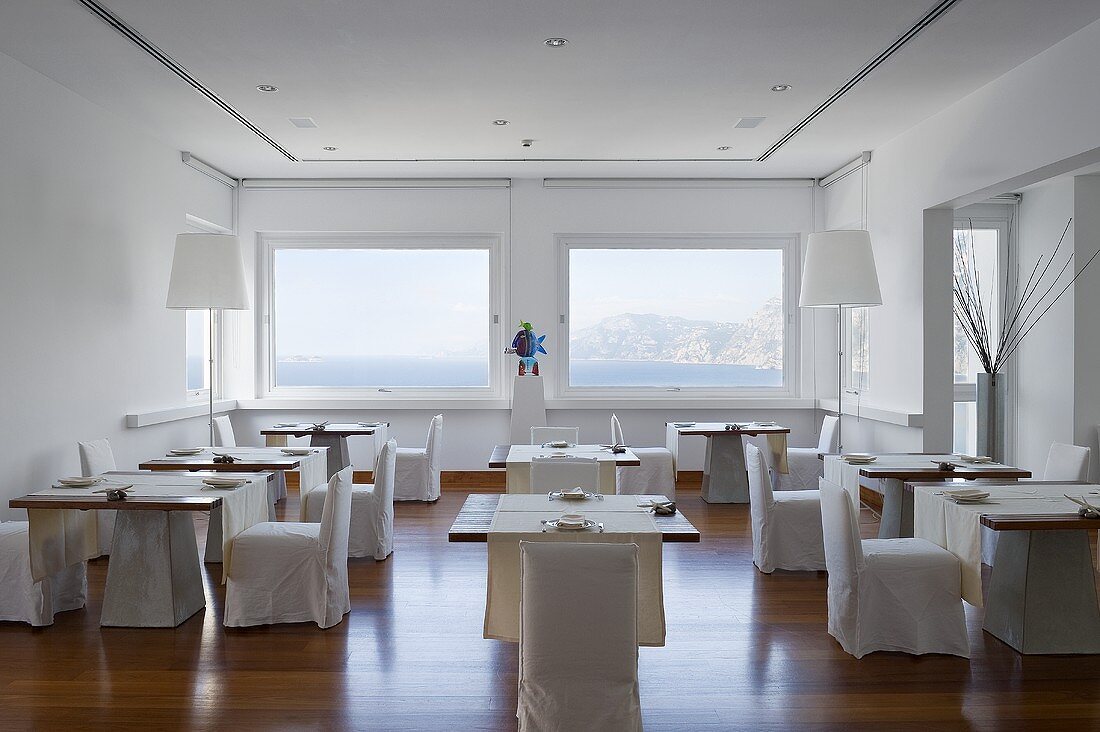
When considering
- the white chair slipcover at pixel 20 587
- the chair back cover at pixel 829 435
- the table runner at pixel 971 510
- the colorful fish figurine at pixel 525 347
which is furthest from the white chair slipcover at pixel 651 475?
the white chair slipcover at pixel 20 587

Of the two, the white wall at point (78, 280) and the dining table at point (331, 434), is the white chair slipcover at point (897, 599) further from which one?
the white wall at point (78, 280)

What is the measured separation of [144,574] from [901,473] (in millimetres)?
4173

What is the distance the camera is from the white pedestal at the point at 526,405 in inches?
326

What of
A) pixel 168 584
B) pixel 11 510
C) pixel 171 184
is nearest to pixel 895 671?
pixel 168 584

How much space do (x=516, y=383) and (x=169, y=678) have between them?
5022 millimetres

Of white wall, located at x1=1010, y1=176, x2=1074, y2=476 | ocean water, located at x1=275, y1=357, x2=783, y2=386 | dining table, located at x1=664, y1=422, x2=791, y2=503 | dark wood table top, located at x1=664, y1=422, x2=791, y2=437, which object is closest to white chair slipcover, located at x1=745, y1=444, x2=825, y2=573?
dark wood table top, located at x1=664, y1=422, x2=791, y2=437

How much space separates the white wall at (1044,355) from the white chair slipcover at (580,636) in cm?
563

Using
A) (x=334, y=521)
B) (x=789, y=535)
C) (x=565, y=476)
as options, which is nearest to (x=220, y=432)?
(x=334, y=521)

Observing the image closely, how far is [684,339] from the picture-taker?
9031mm

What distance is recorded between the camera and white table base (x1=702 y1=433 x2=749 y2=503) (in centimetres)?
769

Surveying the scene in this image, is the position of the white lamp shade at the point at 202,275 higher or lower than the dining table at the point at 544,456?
higher

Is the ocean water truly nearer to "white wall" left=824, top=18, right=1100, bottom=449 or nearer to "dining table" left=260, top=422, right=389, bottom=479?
"dining table" left=260, top=422, right=389, bottom=479

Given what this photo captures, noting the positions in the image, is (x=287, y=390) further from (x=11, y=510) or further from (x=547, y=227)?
(x=11, y=510)

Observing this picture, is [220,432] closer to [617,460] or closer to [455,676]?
[617,460]
